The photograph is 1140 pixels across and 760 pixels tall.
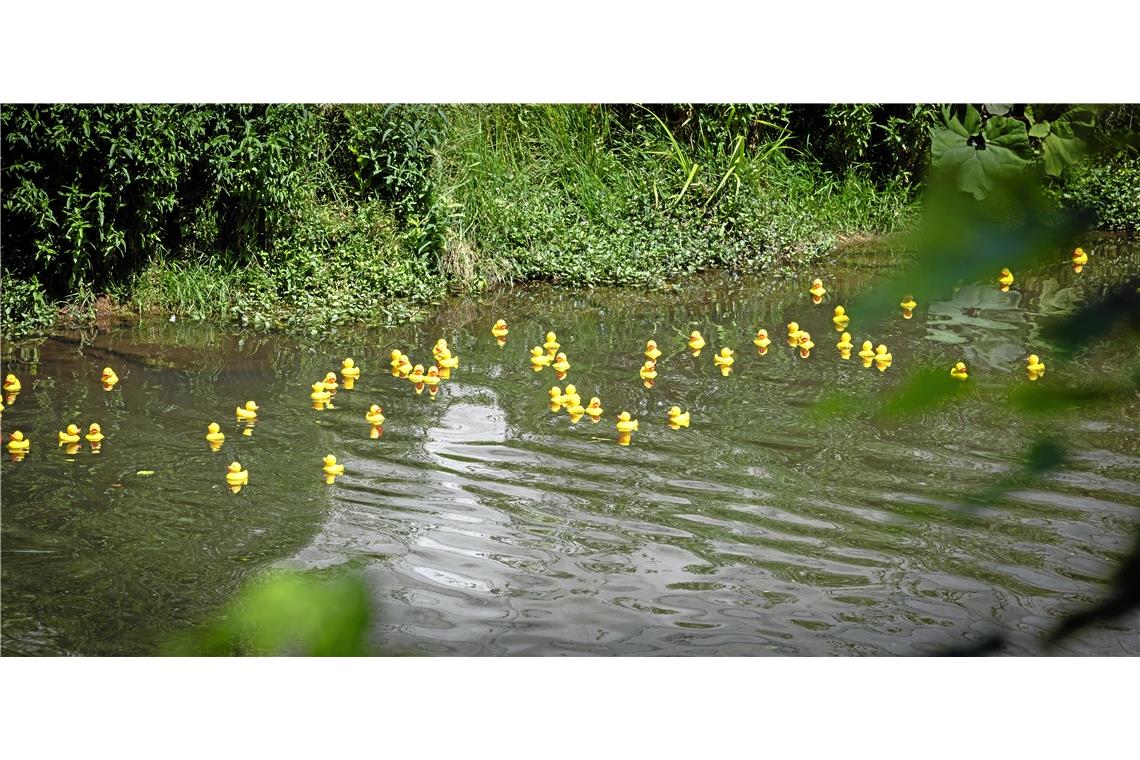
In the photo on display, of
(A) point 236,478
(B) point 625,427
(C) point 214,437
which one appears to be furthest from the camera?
(B) point 625,427

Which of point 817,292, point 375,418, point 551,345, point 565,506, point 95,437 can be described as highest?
point 817,292

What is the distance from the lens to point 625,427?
458cm

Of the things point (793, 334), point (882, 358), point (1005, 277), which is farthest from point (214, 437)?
point (1005, 277)

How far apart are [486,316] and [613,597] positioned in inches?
121

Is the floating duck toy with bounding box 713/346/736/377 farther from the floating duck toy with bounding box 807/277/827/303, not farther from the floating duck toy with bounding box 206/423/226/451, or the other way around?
the floating duck toy with bounding box 206/423/226/451

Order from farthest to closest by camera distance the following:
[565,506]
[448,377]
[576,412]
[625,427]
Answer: [448,377]
[576,412]
[625,427]
[565,506]

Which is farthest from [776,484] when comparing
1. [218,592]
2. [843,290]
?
[843,290]

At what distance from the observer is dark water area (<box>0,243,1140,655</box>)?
3.25 metres

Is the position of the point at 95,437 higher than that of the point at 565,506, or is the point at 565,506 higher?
the point at 95,437

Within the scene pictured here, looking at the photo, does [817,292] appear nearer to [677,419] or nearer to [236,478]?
[677,419]

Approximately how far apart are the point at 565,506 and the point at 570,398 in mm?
967

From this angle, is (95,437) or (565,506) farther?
(95,437)

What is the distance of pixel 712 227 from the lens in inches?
279

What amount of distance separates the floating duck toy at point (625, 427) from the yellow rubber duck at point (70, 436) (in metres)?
2.06
